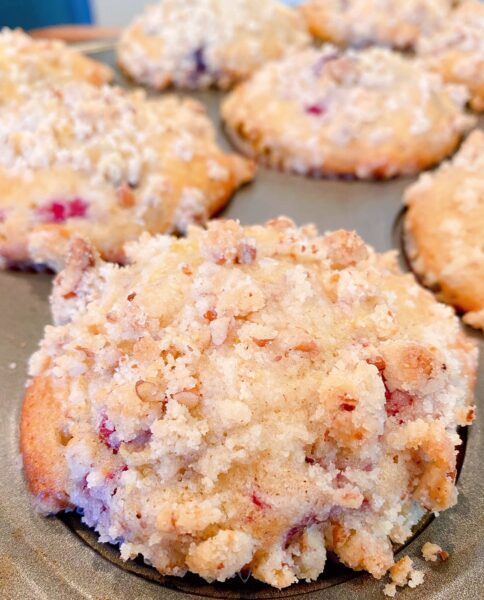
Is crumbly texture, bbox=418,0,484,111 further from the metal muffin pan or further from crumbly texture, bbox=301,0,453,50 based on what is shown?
the metal muffin pan

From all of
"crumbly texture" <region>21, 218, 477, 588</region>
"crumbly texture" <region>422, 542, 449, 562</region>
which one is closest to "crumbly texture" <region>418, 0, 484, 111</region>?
"crumbly texture" <region>21, 218, 477, 588</region>

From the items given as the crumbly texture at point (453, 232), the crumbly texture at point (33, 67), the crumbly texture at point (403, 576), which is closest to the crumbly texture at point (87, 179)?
the crumbly texture at point (33, 67)

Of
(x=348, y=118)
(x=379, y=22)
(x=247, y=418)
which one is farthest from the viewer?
(x=379, y=22)

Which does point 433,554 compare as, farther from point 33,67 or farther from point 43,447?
point 33,67

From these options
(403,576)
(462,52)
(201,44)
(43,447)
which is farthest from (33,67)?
(403,576)

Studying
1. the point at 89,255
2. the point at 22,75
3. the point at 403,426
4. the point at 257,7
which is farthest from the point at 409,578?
the point at 257,7

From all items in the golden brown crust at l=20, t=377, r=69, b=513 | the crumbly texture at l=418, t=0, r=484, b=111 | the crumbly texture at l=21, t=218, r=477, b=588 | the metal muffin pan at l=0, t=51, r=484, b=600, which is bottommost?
the metal muffin pan at l=0, t=51, r=484, b=600

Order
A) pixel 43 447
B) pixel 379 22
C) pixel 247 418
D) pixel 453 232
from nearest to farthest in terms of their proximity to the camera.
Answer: pixel 247 418
pixel 43 447
pixel 453 232
pixel 379 22

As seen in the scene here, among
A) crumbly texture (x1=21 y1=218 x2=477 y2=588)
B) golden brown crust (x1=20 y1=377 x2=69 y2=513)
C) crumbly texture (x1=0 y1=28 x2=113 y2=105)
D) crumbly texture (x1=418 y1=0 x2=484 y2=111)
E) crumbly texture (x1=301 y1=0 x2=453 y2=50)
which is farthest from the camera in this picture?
crumbly texture (x1=301 y1=0 x2=453 y2=50)

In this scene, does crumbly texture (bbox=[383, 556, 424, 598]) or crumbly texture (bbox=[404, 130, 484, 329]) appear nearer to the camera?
crumbly texture (bbox=[383, 556, 424, 598])
